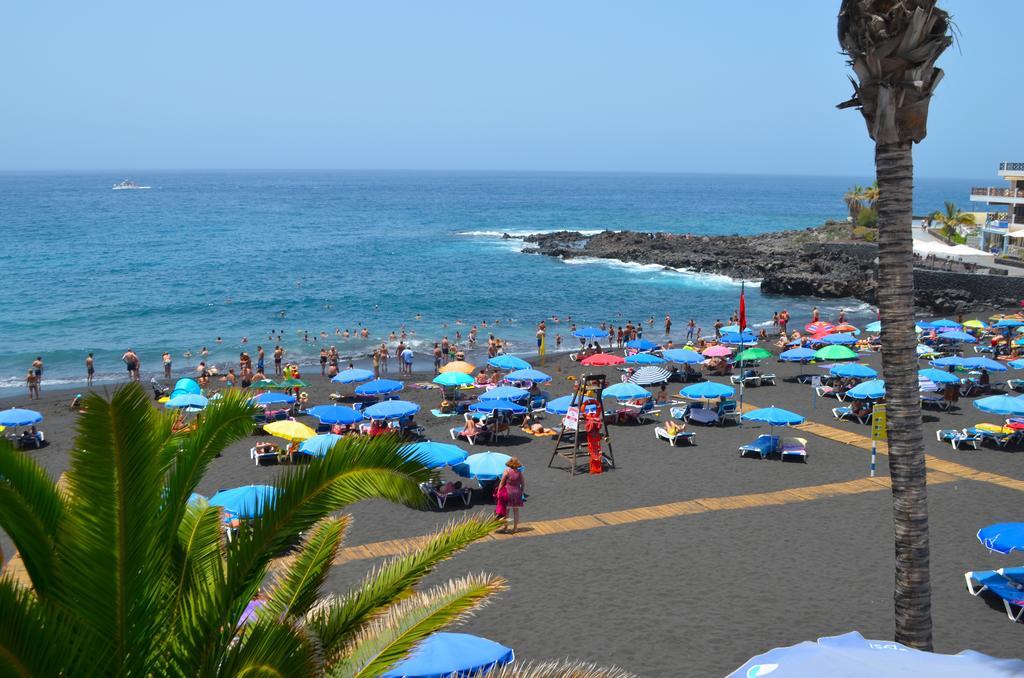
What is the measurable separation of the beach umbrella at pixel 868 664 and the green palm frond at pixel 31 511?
502 centimetres

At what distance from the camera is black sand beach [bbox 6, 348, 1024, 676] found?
11.0 meters

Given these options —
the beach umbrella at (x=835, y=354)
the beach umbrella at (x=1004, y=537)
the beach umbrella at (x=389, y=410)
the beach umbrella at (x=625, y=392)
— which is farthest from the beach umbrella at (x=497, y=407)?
the beach umbrella at (x=1004, y=537)

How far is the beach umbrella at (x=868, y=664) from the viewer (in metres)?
6.40

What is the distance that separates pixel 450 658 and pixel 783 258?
6637 centimetres

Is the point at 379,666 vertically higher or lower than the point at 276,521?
lower

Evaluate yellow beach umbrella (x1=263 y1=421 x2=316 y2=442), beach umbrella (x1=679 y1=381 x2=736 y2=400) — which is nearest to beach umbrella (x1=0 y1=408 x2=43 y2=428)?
yellow beach umbrella (x1=263 y1=421 x2=316 y2=442)

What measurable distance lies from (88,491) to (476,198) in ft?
614

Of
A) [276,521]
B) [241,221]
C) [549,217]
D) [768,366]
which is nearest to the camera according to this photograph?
[276,521]

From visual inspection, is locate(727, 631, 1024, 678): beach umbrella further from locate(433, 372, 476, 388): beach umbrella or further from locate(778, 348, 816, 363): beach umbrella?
locate(778, 348, 816, 363): beach umbrella

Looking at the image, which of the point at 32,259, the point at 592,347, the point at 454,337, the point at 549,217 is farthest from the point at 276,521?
the point at 549,217

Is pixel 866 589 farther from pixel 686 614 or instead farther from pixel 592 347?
pixel 592 347

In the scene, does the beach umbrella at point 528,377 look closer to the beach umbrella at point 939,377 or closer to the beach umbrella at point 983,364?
the beach umbrella at point 939,377

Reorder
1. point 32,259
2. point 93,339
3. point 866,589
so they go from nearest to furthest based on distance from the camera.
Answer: point 866,589 → point 93,339 → point 32,259

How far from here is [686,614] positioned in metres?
11.5
